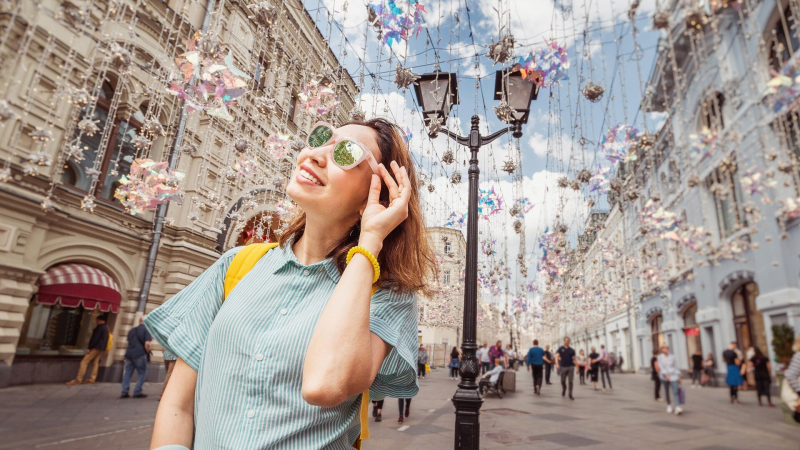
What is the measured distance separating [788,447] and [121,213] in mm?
13903

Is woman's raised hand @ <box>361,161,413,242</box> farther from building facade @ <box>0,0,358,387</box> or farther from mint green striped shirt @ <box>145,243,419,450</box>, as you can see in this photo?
building facade @ <box>0,0,358,387</box>

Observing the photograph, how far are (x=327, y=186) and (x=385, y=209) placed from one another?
0.65 feet

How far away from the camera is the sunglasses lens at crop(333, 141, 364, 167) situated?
1208 millimetres

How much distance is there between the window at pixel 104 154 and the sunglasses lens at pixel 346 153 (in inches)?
404

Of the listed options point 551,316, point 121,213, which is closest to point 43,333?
point 121,213

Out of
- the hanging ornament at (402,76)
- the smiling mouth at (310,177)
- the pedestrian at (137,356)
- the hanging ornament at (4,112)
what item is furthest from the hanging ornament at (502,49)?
the pedestrian at (137,356)

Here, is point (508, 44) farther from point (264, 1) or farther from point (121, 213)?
point (121, 213)

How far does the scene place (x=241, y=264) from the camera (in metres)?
1.29

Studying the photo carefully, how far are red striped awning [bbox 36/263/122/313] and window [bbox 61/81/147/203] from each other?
6.44ft

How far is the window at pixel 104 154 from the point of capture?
388 inches

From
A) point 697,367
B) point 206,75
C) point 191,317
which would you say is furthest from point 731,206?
point 191,317

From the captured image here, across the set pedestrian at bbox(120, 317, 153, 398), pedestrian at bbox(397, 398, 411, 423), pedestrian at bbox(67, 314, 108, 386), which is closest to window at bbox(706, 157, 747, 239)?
pedestrian at bbox(397, 398, 411, 423)

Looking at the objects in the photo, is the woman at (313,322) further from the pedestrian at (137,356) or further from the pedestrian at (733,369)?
the pedestrian at (733,369)

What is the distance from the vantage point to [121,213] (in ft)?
34.9
